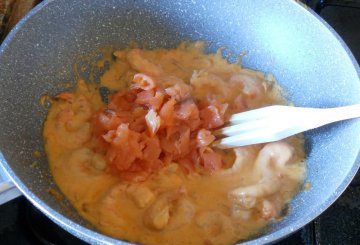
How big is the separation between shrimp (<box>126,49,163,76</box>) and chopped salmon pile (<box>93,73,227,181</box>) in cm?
6

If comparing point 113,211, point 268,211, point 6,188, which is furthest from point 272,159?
point 6,188

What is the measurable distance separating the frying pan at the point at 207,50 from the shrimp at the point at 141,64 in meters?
0.07

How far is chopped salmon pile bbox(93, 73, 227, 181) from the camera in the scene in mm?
1053

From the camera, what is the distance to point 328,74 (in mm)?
1162

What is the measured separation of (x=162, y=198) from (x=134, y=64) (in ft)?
1.42

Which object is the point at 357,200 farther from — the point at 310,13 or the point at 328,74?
the point at 310,13

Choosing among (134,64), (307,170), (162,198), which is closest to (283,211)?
(307,170)

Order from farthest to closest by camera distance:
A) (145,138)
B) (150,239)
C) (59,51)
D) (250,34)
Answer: (250,34) < (59,51) < (145,138) < (150,239)

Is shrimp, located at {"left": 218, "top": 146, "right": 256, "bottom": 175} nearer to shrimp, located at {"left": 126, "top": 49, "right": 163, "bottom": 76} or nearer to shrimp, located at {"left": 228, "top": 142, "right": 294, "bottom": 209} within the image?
shrimp, located at {"left": 228, "top": 142, "right": 294, "bottom": 209}

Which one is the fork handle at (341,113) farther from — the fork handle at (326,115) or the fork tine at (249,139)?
the fork tine at (249,139)

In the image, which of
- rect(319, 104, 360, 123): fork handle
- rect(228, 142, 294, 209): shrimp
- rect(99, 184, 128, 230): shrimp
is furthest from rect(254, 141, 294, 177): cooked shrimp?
rect(99, 184, 128, 230): shrimp

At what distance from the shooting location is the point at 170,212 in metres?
0.99

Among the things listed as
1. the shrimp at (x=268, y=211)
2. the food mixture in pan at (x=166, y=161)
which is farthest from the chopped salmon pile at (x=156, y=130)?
the shrimp at (x=268, y=211)

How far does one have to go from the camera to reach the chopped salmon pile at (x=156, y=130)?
105cm
